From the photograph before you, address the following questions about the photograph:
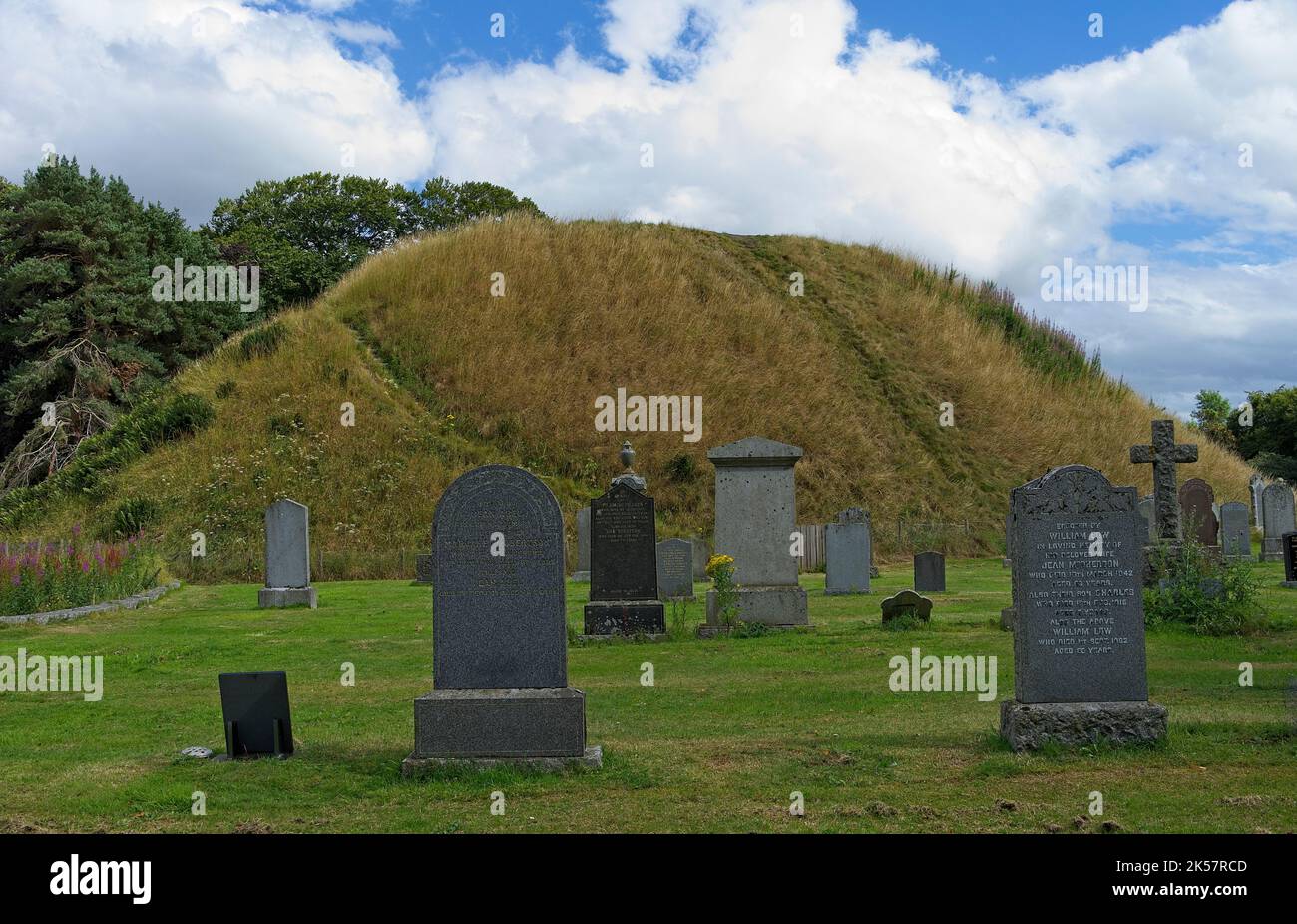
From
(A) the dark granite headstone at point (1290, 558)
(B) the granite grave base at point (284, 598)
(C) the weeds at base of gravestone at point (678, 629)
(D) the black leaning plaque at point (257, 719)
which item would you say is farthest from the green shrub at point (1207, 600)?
(B) the granite grave base at point (284, 598)

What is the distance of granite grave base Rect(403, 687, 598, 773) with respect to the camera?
307 inches

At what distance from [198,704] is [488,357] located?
103 feet

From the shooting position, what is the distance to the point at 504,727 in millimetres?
7816

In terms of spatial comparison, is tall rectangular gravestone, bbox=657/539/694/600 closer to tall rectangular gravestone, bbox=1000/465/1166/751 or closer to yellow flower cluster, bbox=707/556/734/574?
yellow flower cluster, bbox=707/556/734/574

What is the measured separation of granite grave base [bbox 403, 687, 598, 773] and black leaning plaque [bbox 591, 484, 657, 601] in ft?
27.6

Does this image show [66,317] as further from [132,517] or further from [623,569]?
[623,569]

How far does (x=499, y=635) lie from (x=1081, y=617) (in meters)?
4.10

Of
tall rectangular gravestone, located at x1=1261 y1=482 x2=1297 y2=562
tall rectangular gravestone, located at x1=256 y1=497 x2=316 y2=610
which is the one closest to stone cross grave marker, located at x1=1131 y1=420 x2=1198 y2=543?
tall rectangular gravestone, located at x1=1261 y1=482 x2=1297 y2=562

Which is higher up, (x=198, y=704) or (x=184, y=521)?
(x=184, y=521)

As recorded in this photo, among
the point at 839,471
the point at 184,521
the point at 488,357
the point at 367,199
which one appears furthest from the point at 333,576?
the point at 367,199

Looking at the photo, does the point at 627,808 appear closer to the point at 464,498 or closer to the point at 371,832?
the point at 371,832

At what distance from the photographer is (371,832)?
21.2 ft

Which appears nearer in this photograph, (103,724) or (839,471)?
(103,724)

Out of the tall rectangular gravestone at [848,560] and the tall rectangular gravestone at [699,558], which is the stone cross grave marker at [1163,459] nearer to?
the tall rectangular gravestone at [848,560]
